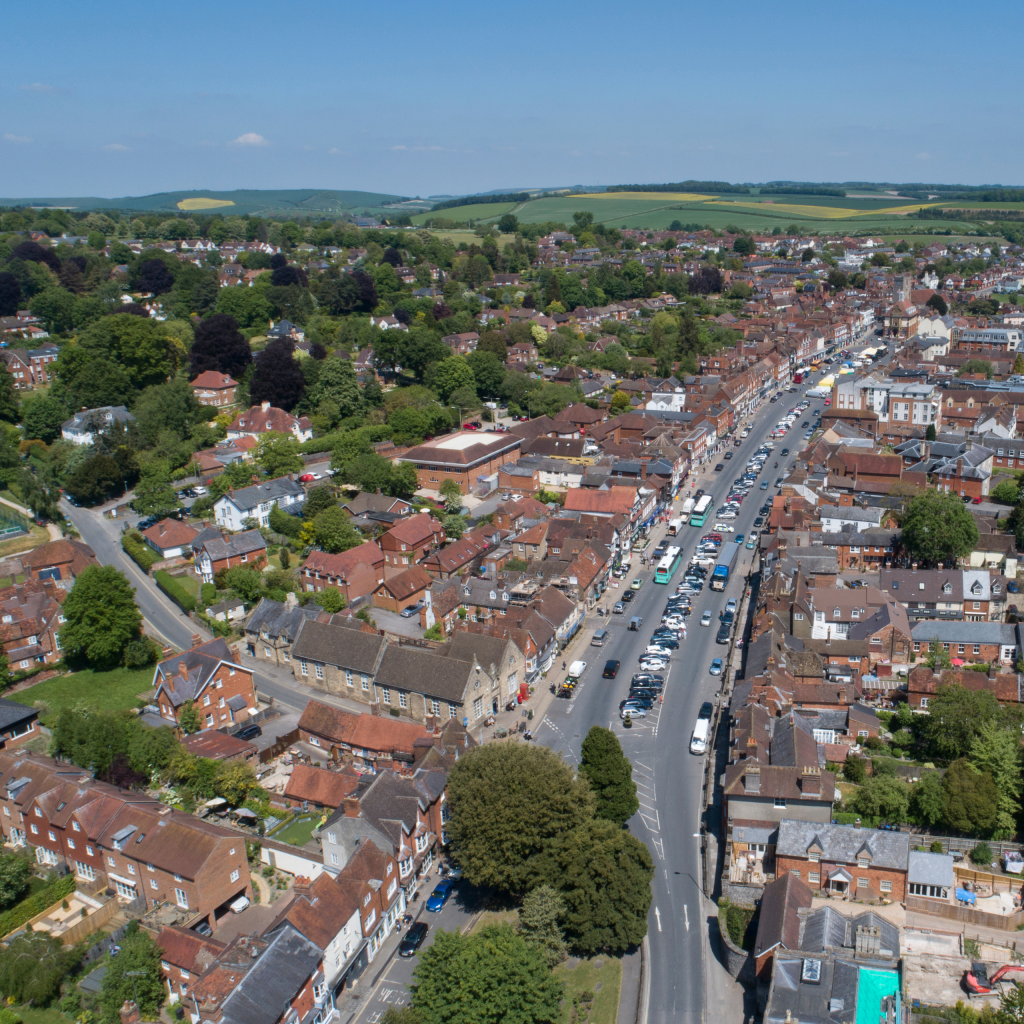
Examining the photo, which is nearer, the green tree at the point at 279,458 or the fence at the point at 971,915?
the fence at the point at 971,915

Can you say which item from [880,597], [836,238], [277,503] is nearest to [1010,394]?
[880,597]

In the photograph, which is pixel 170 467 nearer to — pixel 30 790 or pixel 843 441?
pixel 30 790

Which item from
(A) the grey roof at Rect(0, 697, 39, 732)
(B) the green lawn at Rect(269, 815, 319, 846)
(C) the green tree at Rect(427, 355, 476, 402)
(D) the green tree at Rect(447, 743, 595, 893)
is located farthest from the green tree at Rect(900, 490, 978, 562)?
(A) the grey roof at Rect(0, 697, 39, 732)

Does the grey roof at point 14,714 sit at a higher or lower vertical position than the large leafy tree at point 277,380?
lower

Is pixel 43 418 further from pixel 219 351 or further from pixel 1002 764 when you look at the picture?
pixel 1002 764

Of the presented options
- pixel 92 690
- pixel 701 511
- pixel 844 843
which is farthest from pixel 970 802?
pixel 92 690

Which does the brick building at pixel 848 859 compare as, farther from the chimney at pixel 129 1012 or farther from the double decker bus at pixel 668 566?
the double decker bus at pixel 668 566

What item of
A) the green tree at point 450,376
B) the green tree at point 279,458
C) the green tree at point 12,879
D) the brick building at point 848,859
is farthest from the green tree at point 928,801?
the green tree at point 450,376
